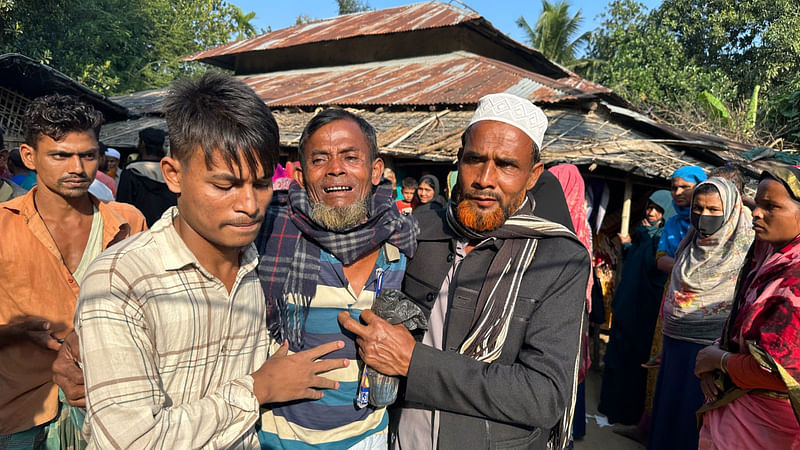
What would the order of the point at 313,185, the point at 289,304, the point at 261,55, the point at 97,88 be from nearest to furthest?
the point at 289,304, the point at 313,185, the point at 261,55, the point at 97,88

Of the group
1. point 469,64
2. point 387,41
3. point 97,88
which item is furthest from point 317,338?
point 97,88

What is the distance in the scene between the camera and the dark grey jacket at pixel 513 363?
1.51 meters

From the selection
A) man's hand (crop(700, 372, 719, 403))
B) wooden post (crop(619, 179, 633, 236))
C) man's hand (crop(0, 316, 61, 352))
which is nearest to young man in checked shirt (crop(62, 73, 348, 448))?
man's hand (crop(0, 316, 61, 352))

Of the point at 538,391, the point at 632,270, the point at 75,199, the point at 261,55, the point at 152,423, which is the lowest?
the point at 632,270

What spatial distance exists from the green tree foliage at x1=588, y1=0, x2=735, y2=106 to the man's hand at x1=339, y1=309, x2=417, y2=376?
18479 mm

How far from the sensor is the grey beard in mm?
1787

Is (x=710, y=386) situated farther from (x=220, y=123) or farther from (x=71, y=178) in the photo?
→ (x=71, y=178)

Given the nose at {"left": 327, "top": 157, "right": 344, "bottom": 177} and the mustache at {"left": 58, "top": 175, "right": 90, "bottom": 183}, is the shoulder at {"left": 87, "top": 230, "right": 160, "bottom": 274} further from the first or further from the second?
the mustache at {"left": 58, "top": 175, "right": 90, "bottom": 183}

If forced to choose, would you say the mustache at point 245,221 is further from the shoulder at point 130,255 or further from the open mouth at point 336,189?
the open mouth at point 336,189

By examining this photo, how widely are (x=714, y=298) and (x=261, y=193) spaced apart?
11.8 feet

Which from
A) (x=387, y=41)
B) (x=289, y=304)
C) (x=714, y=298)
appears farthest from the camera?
(x=387, y=41)

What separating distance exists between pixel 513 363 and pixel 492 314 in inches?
7.3

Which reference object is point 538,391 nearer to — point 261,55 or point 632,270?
point 632,270

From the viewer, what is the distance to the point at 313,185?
1896 millimetres
